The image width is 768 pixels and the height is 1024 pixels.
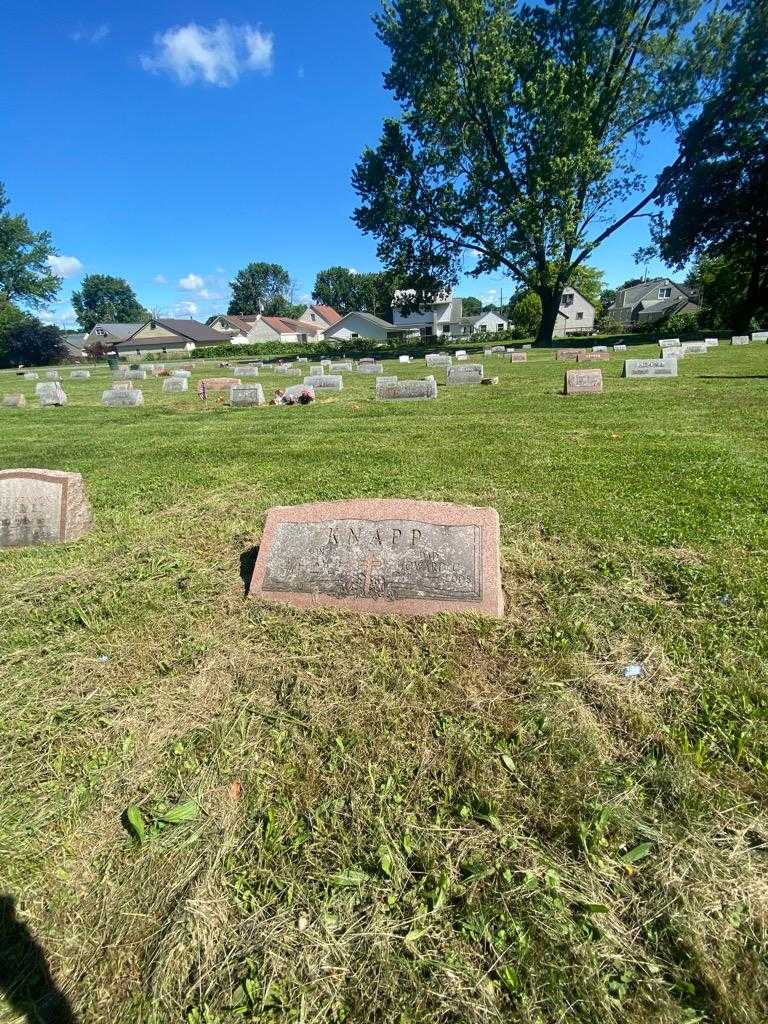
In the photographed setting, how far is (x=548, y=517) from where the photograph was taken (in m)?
4.52

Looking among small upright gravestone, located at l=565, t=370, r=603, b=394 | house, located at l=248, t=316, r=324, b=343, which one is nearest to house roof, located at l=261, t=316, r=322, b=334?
house, located at l=248, t=316, r=324, b=343

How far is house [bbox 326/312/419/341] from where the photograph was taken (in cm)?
6756

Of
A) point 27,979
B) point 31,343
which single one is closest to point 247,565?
point 27,979

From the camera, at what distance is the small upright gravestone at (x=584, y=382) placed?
11.8m

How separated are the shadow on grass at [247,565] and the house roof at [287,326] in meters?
79.2

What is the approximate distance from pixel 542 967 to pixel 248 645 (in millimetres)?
2162

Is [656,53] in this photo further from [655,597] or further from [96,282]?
[96,282]

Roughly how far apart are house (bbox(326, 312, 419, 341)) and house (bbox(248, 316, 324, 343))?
8.77 m

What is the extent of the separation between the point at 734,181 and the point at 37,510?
43.6 meters

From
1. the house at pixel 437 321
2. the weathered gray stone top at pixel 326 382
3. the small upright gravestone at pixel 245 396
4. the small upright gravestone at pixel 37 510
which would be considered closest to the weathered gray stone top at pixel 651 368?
the weathered gray stone top at pixel 326 382

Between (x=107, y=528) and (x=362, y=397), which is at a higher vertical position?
(x=362, y=397)

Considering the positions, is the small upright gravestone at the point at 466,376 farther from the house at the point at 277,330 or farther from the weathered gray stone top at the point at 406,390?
the house at the point at 277,330

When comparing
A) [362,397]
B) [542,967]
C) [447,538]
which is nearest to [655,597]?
[447,538]

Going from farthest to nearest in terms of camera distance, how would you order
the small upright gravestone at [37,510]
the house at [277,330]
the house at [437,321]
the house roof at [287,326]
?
the house roof at [287,326]
the house at [277,330]
the house at [437,321]
the small upright gravestone at [37,510]
